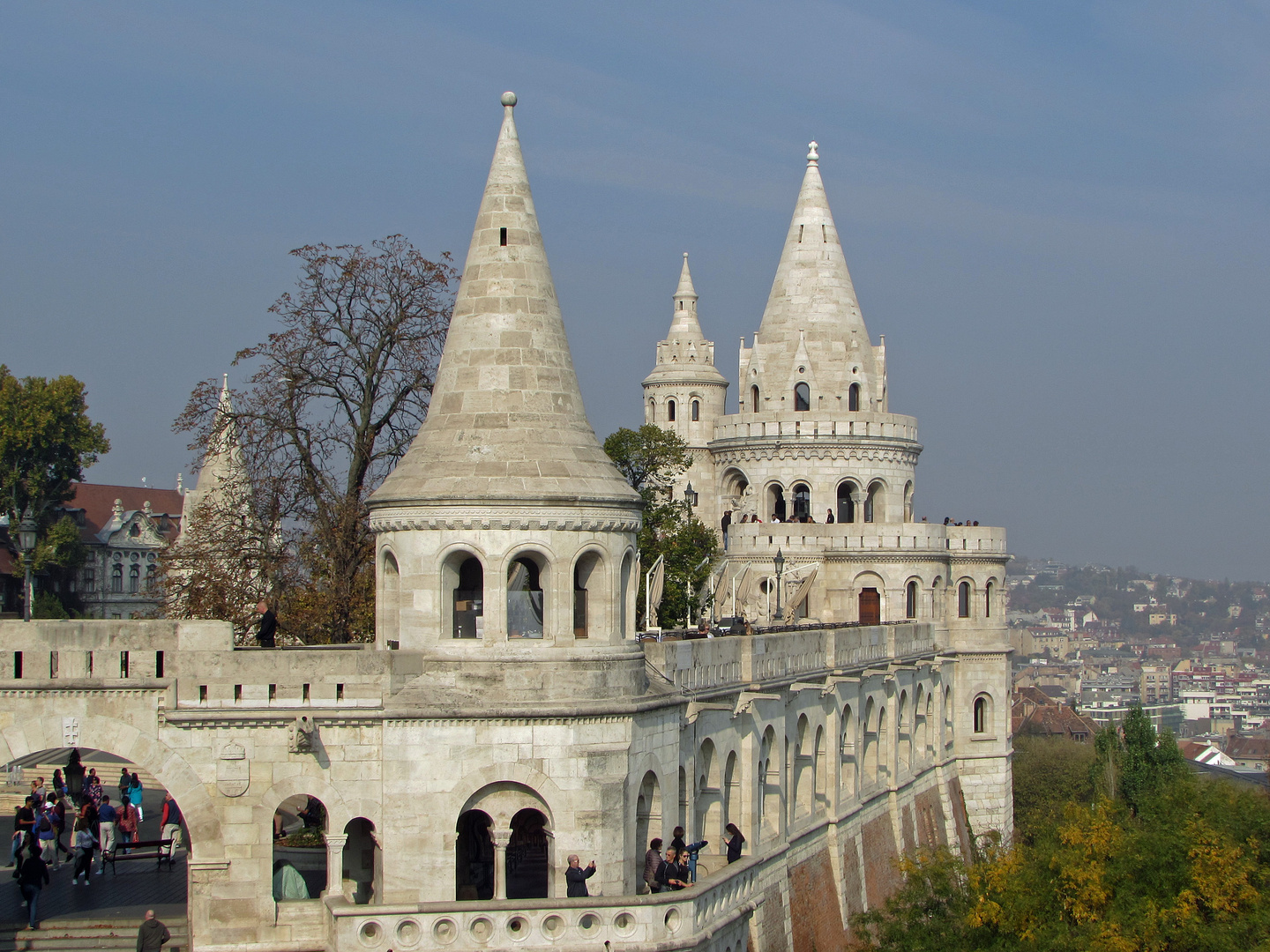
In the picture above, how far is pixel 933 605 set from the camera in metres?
50.5

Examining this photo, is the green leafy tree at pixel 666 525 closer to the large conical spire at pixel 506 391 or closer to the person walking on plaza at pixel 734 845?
the person walking on plaza at pixel 734 845

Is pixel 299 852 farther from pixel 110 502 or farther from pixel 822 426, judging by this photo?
pixel 110 502

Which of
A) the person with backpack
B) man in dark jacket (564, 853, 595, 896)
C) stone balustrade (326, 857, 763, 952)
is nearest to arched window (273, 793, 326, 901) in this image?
stone balustrade (326, 857, 763, 952)

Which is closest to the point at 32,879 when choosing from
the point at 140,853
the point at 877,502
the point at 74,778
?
the point at 140,853

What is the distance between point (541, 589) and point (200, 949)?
21.1ft

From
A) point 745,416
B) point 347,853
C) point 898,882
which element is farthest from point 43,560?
point 347,853

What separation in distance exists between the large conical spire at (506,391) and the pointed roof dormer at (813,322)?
1121 inches

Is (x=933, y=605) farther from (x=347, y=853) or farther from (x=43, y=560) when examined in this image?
(x=43, y=560)

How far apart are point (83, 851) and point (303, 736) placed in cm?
634

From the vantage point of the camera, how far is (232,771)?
23.1m

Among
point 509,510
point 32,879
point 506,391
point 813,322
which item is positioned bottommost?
point 32,879

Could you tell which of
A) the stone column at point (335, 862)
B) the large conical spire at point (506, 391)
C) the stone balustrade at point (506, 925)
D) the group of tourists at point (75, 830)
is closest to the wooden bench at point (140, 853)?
the group of tourists at point (75, 830)

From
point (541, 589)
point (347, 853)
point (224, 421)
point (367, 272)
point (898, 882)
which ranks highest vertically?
point (367, 272)

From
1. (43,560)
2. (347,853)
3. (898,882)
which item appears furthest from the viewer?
(43,560)
